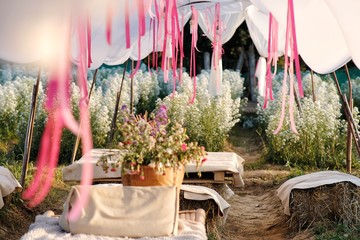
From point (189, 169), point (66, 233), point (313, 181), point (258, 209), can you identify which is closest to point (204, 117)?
point (258, 209)

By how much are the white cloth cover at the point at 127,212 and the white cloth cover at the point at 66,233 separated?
0.05 m

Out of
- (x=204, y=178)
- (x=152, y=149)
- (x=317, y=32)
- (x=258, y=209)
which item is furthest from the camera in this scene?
(x=258, y=209)

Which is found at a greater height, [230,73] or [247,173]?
[230,73]

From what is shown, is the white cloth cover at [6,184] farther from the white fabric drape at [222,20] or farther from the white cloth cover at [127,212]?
the white fabric drape at [222,20]

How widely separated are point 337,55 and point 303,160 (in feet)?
12.6

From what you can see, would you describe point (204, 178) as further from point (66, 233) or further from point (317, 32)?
point (66, 233)

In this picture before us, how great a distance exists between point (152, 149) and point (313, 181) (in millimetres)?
2147

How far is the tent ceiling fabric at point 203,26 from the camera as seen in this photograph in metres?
3.69

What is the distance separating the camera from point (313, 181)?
21.6 feet

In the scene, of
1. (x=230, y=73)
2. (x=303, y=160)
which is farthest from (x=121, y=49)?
(x=230, y=73)

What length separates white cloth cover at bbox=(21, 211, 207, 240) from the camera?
4.28 meters

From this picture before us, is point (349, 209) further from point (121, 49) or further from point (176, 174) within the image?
point (121, 49)

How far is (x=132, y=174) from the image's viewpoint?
4895mm

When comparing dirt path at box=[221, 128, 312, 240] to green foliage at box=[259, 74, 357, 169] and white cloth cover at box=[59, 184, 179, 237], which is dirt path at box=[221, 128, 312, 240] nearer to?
green foliage at box=[259, 74, 357, 169]
